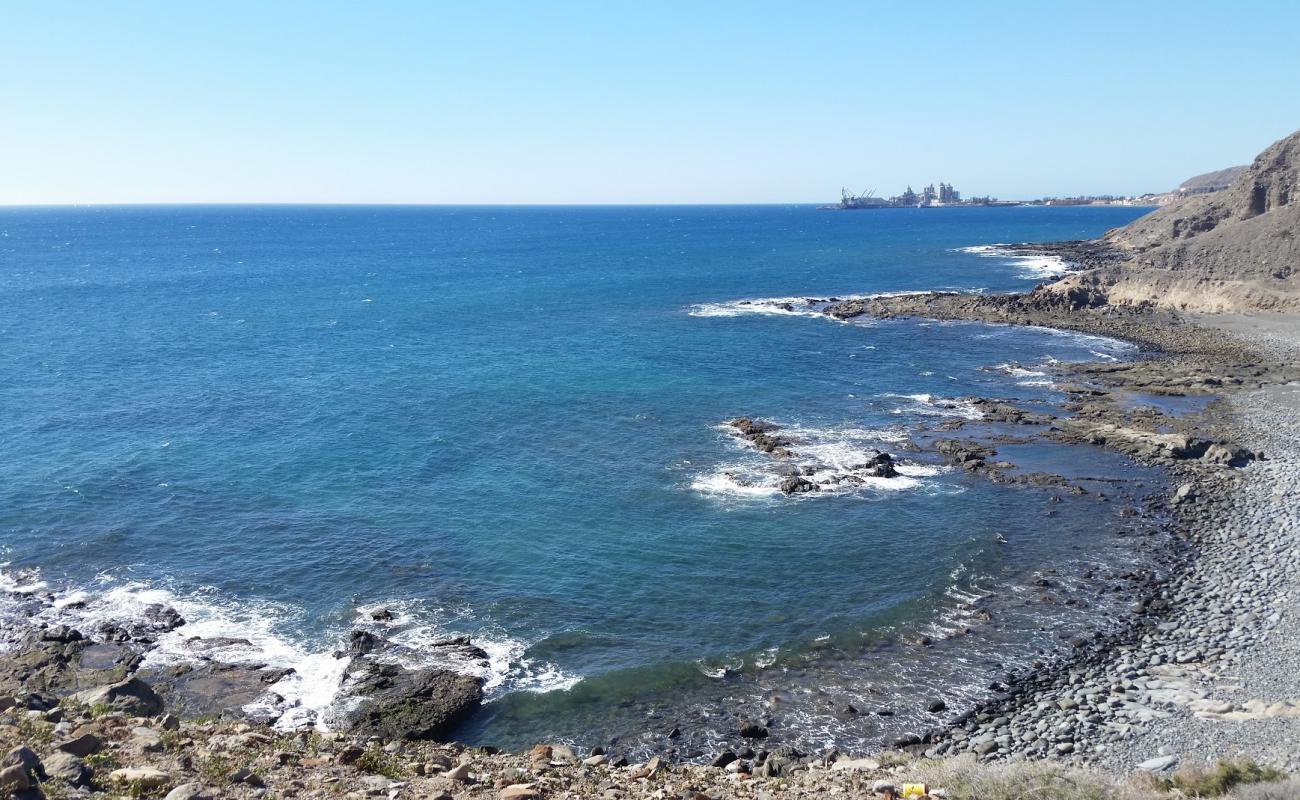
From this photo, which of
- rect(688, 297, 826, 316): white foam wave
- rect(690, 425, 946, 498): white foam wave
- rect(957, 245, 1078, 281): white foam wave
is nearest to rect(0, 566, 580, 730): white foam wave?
rect(690, 425, 946, 498): white foam wave

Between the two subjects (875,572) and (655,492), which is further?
(655,492)

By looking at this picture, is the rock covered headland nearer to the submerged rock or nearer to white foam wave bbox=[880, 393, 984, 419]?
the submerged rock

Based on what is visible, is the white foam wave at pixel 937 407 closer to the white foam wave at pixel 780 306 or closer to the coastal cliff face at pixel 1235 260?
the white foam wave at pixel 780 306

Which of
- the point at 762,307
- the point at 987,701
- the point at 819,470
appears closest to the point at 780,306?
the point at 762,307

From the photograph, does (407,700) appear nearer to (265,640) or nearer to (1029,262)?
(265,640)

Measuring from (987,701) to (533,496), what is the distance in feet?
90.3

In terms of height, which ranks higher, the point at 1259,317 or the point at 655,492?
the point at 1259,317

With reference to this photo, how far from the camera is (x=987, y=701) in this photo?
30406mm

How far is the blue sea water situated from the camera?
35625mm

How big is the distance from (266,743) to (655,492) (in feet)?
98.0

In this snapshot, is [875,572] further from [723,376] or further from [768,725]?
[723,376]

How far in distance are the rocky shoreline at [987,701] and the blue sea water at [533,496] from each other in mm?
2517

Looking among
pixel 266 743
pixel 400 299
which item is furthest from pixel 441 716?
pixel 400 299

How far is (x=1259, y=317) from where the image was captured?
295 feet
